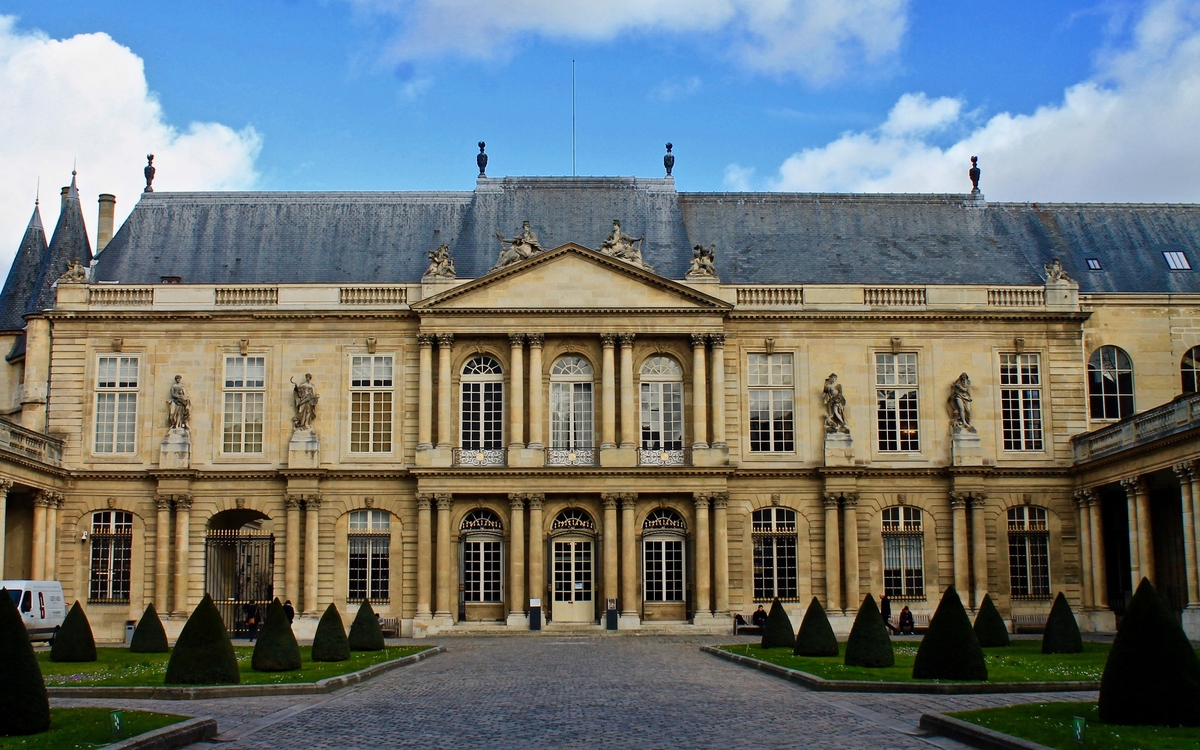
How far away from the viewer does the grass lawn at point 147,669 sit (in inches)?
881

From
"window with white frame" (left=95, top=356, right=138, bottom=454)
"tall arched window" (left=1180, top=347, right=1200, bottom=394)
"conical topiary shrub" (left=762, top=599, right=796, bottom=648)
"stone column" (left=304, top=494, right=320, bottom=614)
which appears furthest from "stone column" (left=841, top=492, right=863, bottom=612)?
"window with white frame" (left=95, top=356, right=138, bottom=454)

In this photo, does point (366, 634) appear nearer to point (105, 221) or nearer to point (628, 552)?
point (628, 552)

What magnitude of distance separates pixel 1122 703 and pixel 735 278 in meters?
30.1

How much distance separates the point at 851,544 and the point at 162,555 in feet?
67.3

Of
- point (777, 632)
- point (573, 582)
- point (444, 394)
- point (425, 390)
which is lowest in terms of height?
point (777, 632)

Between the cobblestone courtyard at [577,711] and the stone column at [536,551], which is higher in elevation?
the stone column at [536,551]

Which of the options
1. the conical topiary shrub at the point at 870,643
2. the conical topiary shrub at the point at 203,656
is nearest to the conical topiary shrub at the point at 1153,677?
the conical topiary shrub at the point at 870,643

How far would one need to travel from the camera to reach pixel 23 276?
46031mm

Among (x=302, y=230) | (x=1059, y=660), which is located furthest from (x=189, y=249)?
(x=1059, y=660)

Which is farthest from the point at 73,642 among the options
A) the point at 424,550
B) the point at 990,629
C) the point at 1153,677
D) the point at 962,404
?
the point at 962,404

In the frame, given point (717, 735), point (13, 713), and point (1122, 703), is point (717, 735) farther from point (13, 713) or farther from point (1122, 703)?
point (13, 713)

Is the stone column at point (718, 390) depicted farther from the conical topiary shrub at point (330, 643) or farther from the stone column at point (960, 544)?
the conical topiary shrub at point (330, 643)

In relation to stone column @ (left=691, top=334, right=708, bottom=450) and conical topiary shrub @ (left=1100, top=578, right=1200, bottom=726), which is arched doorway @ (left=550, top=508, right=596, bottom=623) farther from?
conical topiary shrub @ (left=1100, top=578, right=1200, bottom=726)

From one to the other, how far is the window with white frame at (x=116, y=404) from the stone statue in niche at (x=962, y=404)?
24927 millimetres
